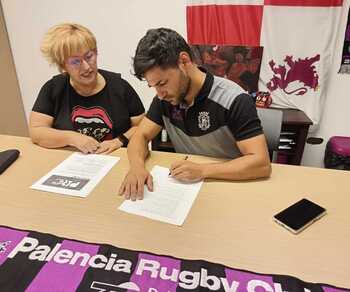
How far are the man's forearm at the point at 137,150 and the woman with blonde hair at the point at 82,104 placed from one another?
117mm

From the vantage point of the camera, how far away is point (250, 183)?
1118 millimetres

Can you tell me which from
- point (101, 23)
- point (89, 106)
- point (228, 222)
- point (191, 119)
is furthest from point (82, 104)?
point (101, 23)

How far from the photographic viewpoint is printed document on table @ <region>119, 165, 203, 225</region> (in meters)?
0.95

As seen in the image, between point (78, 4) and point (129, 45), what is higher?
point (78, 4)

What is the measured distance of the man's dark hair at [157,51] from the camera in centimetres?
108

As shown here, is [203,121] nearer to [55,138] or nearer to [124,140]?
[124,140]

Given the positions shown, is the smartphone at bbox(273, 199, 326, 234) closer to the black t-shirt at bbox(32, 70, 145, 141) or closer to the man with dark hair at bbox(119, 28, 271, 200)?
the man with dark hair at bbox(119, 28, 271, 200)

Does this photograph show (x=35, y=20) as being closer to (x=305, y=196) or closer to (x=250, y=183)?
(x=250, y=183)

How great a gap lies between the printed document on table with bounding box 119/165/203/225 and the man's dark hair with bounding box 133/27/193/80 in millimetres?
409

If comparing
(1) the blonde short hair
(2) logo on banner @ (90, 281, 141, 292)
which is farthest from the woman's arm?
(2) logo on banner @ (90, 281, 141, 292)

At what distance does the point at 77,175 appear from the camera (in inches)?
46.6

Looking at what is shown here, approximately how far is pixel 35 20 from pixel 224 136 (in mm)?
2114

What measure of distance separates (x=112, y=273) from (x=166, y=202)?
32cm

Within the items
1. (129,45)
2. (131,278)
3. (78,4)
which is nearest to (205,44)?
(129,45)
